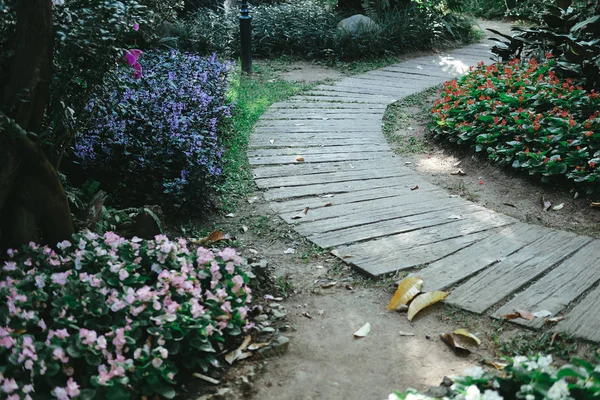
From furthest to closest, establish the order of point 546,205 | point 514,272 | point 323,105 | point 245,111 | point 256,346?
point 323,105, point 245,111, point 546,205, point 514,272, point 256,346

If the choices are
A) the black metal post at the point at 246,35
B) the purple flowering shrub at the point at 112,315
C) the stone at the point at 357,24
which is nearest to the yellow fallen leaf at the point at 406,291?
the purple flowering shrub at the point at 112,315

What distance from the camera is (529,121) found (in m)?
5.50

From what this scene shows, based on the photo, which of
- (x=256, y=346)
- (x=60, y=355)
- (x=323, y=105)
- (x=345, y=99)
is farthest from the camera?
(x=345, y=99)

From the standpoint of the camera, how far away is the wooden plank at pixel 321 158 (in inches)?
221

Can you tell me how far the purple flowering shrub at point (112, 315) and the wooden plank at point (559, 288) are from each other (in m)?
1.37

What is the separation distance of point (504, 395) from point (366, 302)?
3.66ft

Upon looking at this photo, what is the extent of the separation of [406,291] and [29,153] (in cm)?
201

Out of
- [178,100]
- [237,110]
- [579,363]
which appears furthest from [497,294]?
[237,110]

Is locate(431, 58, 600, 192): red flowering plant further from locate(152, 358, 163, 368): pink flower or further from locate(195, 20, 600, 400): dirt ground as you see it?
locate(152, 358, 163, 368): pink flower

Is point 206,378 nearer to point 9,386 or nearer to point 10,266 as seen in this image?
point 9,386

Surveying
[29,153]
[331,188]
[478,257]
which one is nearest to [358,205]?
[331,188]

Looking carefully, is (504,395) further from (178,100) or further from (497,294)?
(178,100)

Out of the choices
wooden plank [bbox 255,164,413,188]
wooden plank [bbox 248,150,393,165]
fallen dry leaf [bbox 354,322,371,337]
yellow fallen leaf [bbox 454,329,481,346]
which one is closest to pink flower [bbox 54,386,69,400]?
fallen dry leaf [bbox 354,322,371,337]

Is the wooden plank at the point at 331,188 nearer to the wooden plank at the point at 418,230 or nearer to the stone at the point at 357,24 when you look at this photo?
the wooden plank at the point at 418,230
